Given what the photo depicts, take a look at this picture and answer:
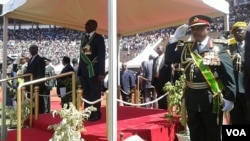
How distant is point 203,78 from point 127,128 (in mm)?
2023

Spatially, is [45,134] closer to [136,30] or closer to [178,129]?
[178,129]

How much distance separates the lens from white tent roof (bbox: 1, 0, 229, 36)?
695 centimetres

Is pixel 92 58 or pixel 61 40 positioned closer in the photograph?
pixel 92 58

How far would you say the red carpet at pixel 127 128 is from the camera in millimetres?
5375

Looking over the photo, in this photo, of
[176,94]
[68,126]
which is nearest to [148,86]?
[176,94]

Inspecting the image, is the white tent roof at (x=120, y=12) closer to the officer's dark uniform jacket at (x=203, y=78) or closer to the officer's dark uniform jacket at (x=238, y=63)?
the officer's dark uniform jacket at (x=238, y=63)

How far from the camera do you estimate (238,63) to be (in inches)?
187

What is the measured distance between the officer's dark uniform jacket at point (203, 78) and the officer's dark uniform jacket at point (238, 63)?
0.64m

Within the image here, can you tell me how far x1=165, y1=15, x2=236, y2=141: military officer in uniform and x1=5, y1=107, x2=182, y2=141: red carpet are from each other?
135 cm

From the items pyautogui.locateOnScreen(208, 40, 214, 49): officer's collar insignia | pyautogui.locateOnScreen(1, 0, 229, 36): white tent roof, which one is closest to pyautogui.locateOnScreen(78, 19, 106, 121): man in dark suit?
pyautogui.locateOnScreen(1, 0, 229, 36): white tent roof

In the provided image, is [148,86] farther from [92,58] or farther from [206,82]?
[206,82]

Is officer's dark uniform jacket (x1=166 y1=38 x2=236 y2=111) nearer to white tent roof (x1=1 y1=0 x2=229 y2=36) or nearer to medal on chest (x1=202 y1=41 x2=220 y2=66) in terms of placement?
medal on chest (x1=202 y1=41 x2=220 y2=66)

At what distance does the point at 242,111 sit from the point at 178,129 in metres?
1.42

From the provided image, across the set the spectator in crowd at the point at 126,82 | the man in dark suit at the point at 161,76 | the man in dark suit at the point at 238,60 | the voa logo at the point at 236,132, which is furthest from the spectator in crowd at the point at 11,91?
the voa logo at the point at 236,132
